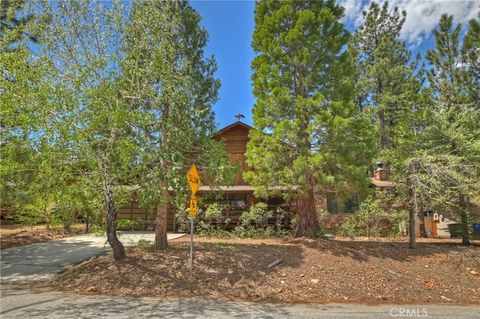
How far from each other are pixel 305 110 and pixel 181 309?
7538 millimetres

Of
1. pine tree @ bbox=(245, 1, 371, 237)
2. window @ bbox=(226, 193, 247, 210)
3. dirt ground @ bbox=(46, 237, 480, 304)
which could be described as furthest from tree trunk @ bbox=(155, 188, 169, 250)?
window @ bbox=(226, 193, 247, 210)

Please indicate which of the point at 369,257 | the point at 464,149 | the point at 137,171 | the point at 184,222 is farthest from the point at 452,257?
the point at 184,222

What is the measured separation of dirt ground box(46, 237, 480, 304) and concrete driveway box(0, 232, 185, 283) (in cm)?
81

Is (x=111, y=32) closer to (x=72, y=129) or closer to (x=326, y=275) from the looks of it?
(x=72, y=129)

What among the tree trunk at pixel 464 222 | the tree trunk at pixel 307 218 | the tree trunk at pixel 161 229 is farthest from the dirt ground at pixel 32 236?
the tree trunk at pixel 464 222

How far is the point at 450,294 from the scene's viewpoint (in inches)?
293

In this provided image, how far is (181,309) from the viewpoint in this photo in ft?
18.9

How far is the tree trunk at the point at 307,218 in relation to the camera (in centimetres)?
1152

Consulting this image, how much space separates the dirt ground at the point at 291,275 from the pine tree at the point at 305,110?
221cm

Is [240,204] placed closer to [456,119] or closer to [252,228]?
[252,228]

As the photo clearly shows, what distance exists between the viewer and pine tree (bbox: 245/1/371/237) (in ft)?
33.8

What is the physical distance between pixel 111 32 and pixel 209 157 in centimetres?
434

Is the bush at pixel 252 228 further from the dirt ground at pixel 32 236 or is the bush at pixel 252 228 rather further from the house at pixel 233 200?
the dirt ground at pixel 32 236

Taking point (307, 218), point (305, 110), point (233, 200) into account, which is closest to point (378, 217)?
point (307, 218)
